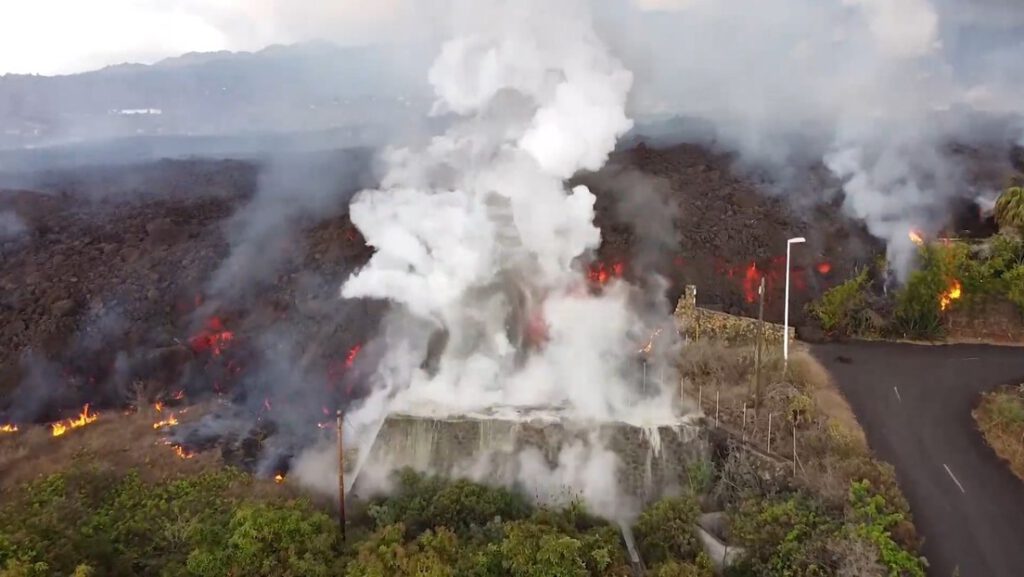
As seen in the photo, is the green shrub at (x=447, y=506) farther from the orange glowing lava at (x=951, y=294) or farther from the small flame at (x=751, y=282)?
the orange glowing lava at (x=951, y=294)

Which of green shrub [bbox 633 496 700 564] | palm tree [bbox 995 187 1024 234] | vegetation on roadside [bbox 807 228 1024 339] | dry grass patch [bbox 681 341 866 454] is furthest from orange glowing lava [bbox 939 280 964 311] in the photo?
green shrub [bbox 633 496 700 564]

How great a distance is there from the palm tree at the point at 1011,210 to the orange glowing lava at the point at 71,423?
33167 mm

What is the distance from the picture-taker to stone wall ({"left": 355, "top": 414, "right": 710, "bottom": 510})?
1655 cm

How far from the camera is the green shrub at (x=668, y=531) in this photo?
13352 millimetres

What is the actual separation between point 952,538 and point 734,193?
2377cm

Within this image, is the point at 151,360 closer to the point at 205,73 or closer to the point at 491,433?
the point at 491,433

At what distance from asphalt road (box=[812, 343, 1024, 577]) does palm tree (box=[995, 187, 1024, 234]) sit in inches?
234

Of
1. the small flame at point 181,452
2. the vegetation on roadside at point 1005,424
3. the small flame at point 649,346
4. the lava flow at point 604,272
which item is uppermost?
the lava flow at point 604,272

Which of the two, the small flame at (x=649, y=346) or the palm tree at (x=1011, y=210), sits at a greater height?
the palm tree at (x=1011, y=210)

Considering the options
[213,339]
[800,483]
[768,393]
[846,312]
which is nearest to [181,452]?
[213,339]

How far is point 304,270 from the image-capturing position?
28.9 m

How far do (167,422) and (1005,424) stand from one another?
23.5 m

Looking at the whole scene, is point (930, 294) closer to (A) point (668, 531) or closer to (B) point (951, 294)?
(B) point (951, 294)

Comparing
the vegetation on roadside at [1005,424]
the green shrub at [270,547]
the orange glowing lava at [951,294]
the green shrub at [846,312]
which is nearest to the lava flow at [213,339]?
the green shrub at [270,547]
